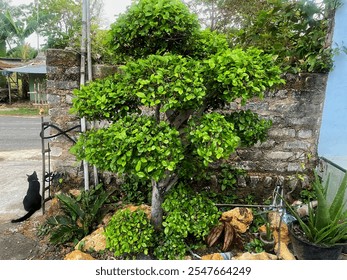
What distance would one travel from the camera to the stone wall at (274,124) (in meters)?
3.28

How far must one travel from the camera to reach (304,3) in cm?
327

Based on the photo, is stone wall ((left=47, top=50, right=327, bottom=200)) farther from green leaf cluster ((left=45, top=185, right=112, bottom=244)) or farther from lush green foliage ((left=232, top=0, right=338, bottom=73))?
green leaf cluster ((left=45, top=185, right=112, bottom=244))

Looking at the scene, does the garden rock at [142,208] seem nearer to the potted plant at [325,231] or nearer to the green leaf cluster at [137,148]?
the green leaf cluster at [137,148]

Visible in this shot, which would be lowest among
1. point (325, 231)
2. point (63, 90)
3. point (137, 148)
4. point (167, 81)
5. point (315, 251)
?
point (315, 251)

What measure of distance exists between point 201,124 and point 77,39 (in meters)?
2.27

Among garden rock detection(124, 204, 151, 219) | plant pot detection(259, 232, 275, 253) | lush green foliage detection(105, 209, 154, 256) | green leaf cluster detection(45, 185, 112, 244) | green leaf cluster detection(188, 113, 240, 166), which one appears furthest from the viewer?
garden rock detection(124, 204, 151, 219)

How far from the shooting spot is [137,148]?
6.23ft

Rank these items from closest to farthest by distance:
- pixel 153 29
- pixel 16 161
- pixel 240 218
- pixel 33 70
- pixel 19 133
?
pixel 153 29, pixel 240 218, pixel 16 161, pixel 19 133, pixel 33 70

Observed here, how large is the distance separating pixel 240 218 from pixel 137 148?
1.52m

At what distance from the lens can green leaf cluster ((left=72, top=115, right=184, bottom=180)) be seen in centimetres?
190

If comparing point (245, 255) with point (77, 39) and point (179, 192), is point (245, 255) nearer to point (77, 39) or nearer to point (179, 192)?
point (179, 192)

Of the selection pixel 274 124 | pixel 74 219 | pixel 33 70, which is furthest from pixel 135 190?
pixel 33 70

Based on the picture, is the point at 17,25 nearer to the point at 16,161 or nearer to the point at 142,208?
the point at 16,161

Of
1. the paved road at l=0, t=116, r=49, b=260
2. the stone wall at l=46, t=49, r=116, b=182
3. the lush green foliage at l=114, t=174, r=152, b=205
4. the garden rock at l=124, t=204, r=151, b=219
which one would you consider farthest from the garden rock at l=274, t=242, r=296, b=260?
the stone wall at l=46, t=49, r=116, b=182
